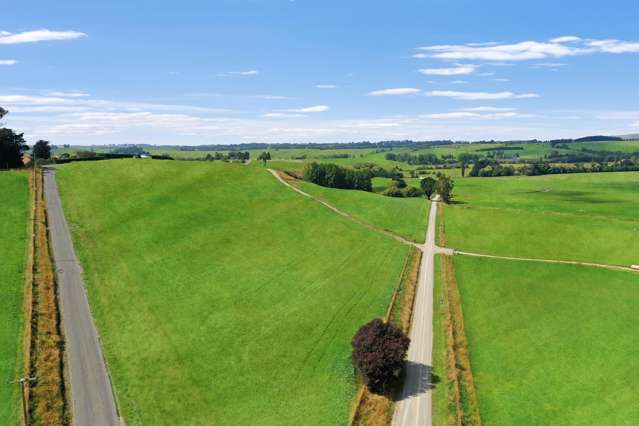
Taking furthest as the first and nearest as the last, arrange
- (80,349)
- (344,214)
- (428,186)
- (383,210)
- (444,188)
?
(428,186) → (444,188) → (383,210) → (344,214) → (80,349)

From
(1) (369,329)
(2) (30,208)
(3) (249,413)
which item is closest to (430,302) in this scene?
(1) (369,329)

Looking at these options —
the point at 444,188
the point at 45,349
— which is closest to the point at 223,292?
the point at 45,349

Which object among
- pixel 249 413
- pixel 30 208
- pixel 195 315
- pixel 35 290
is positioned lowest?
pixel 249 413

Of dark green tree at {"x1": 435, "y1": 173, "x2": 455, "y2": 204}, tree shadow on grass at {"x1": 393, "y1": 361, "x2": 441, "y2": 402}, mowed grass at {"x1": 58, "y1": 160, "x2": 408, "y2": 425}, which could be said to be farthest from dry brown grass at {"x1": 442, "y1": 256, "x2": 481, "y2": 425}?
dark green tree at {"x1": 435, "y1": 173, "x2": 455, "y2": 204}

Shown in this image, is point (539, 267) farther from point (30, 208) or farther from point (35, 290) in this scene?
point (30, 208)

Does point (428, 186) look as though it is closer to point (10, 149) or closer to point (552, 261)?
point (552, 261)

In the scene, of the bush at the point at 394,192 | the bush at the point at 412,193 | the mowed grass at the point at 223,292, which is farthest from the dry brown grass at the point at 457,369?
the bush at the point at 412,193
